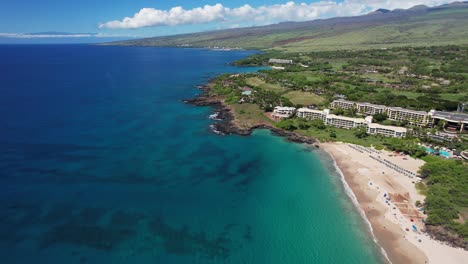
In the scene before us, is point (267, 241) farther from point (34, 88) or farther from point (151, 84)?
point (34, 88)

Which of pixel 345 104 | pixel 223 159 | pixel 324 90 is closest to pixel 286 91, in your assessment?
pixel 324 90

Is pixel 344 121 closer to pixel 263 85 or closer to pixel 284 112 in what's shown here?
pixel 284 112

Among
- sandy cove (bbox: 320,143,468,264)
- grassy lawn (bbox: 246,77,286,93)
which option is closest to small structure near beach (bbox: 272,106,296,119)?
sandy cove (bbox: 320,143,468,264)

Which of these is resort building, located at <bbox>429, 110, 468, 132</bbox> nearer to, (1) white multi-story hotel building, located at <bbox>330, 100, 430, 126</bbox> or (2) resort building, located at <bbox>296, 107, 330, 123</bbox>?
(1) white multi-story hotel building, located at <bbox>330, 100, 430, 126</bbox>

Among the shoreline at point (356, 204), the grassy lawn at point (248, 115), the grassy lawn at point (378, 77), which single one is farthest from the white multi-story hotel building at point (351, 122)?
the grassy lawn at point (378, 77)

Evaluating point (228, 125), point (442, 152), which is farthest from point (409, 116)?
point (228, 125)
